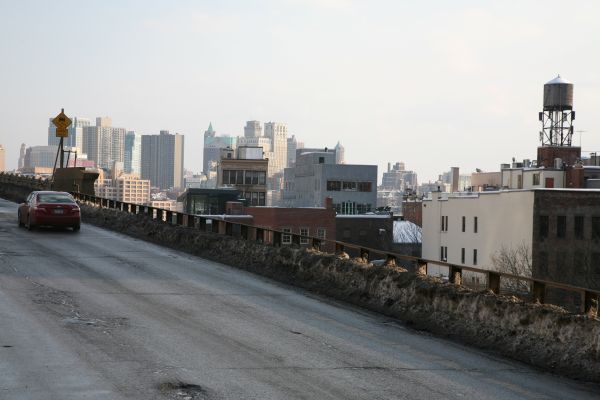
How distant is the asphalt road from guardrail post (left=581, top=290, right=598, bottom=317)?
1.35 m

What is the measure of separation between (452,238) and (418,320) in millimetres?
75890

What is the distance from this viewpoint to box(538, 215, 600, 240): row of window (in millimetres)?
82312

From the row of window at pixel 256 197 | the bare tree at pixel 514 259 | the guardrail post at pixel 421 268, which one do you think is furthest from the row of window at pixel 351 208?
the guardrail post at pixel 421 268

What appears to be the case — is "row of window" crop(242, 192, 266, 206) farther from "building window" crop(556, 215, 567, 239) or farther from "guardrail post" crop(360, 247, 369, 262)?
"guardrail post" crop(360, 247, 369, 262)

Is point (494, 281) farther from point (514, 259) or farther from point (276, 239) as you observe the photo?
point (514, 259)

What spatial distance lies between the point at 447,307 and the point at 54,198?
2395 cm

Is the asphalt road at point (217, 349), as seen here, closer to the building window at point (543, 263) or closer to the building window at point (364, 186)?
the building window at point (543, 263)

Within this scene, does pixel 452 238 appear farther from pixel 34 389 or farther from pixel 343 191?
pixel 34 389

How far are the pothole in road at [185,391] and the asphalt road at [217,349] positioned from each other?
0.5 inches

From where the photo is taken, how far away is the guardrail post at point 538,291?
14.9 m

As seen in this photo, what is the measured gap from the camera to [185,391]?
35.5ft

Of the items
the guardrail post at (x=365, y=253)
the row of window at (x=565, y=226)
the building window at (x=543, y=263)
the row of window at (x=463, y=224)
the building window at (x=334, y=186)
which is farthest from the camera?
the building window at (x=334, y=186)

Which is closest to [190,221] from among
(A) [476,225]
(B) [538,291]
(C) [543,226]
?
(B) [538,291]

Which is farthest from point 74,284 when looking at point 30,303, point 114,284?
point 30,303
